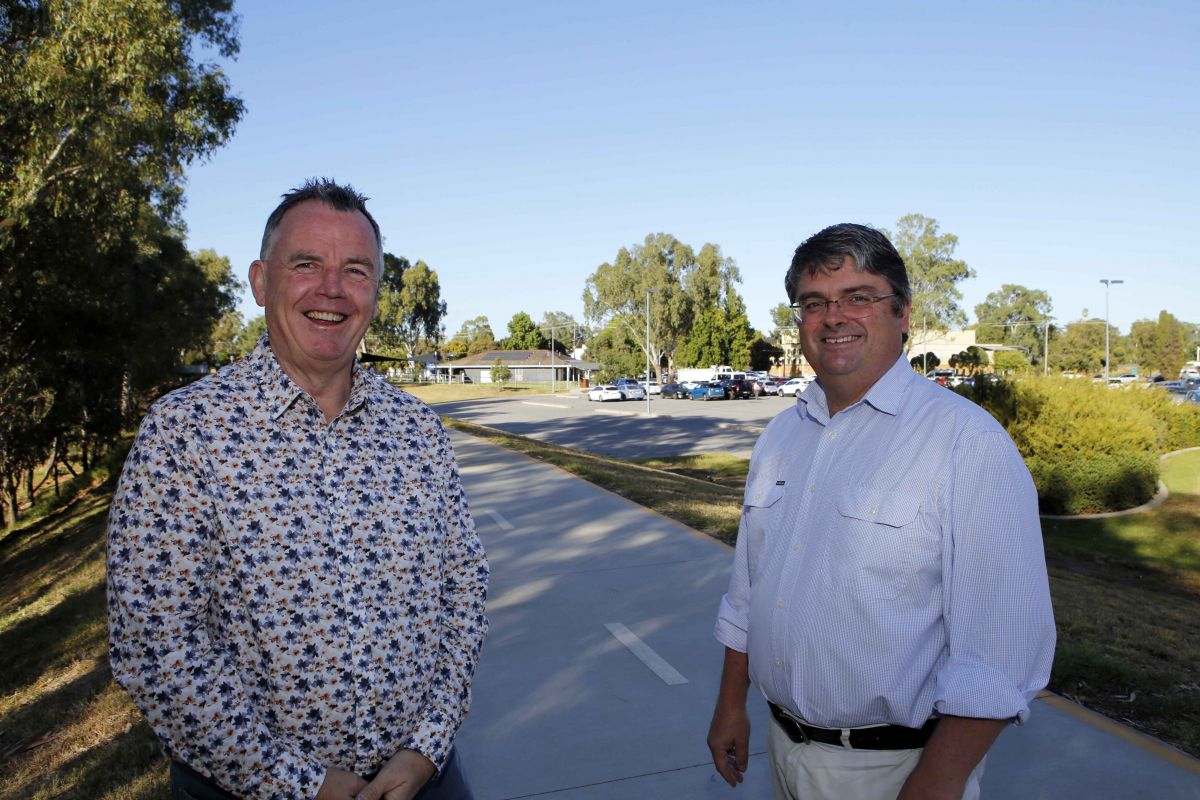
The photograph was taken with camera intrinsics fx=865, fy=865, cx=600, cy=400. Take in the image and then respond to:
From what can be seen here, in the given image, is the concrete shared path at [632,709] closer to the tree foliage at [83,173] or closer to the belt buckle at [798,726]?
the belt buckle at [798,726]

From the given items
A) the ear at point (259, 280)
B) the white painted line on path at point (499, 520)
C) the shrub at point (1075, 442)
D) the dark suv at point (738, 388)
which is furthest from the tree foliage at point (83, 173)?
the dark suv at point (738, 388)

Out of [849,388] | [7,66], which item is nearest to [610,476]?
[7,66]

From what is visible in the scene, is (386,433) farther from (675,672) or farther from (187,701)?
(675,672)

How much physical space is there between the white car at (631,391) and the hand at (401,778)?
177 ft

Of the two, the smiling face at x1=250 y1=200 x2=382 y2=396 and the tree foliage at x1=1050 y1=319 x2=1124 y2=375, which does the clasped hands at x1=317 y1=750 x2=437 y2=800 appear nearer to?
the smiling face at x1=250 y1=200 x2=382 y2=396

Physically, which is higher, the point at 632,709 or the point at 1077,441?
the point at 1077,441

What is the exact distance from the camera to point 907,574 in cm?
204

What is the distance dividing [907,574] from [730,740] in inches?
35.8

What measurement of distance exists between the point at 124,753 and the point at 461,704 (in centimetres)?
320

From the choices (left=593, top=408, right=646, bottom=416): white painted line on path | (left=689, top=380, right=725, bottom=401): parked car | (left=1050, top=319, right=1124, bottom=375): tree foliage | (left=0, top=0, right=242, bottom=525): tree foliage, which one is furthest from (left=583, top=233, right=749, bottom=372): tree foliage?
(left=0, top=0, right=242, bottom=525): tree foliage

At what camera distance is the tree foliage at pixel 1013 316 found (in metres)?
114

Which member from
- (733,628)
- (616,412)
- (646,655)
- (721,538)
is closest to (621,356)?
(616,412)

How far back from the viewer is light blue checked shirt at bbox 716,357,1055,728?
1.95 m

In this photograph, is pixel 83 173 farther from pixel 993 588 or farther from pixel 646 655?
pixel 993 588
